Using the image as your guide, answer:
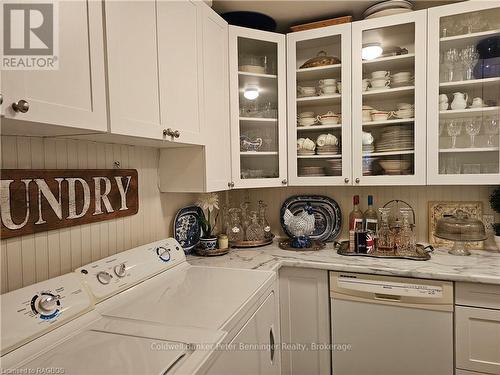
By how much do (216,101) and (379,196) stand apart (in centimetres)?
130

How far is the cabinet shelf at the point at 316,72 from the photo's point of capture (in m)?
2.04

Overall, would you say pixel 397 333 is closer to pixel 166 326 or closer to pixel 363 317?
pixel 363 317

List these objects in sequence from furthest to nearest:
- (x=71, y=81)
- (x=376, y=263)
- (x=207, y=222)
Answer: (x=207, y=222), (x=376, y=263), (x=71, y=81)

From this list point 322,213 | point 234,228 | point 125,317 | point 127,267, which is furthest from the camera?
point 322,213

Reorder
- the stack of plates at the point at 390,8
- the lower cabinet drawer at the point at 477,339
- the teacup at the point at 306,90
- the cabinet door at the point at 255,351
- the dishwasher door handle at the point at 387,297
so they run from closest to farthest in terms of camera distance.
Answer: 1. the cabinet door at the point at 255,351
2. the lower cabinet drawer at the point at 477,339
3. the dishwasher door handle at the point at 387,297
4. the stack of plates at the point at 390,8
5. the teacup at the point at 306,90

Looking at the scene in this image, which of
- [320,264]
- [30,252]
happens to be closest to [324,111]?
[320,264]

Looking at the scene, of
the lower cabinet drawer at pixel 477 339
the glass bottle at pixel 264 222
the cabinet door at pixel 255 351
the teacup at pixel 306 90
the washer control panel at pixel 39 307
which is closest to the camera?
the washer control panel at pixel 39 307

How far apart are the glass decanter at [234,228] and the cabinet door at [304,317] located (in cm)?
47

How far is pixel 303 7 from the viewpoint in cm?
200

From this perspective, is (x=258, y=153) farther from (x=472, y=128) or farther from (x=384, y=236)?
(x=472, y=128)

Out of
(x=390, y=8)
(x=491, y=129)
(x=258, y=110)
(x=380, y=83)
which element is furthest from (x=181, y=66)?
(x=491, y=129)

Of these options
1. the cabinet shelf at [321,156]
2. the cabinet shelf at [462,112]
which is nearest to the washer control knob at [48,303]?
the cabinet shelf at [321,156]

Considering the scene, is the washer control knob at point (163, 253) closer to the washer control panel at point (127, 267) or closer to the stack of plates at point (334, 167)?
the washer control panel at point (127, 267)

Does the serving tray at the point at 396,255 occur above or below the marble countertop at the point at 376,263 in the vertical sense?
above
